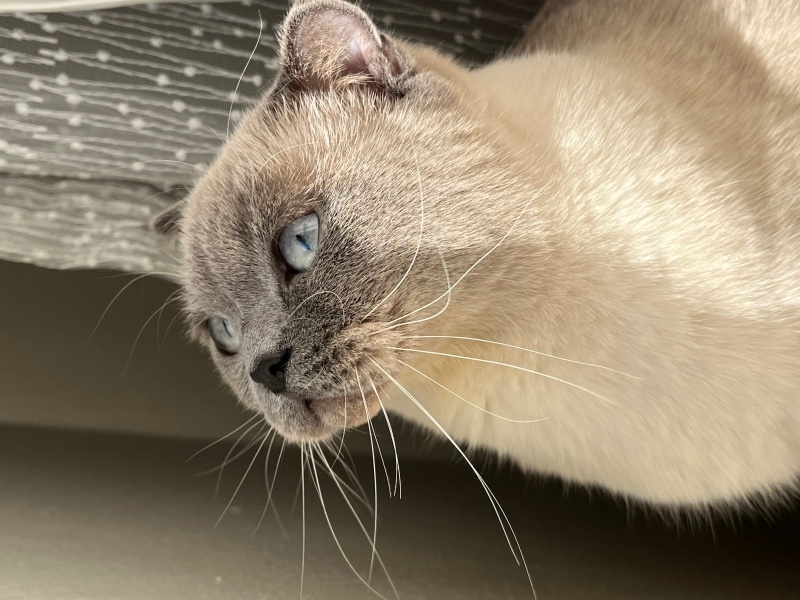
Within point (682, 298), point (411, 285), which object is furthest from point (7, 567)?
point (682, 298)

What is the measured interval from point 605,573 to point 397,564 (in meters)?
0.36

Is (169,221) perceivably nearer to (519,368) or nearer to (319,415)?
(319,415)

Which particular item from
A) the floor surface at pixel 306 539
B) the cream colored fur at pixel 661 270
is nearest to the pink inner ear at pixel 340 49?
the cream colored fur at pixel 661 270

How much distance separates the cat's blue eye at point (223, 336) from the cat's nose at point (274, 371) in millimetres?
213

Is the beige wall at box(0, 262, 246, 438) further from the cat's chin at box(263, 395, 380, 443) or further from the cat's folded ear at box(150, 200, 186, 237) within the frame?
the cat's chin at box(263, 395, 380, 443)

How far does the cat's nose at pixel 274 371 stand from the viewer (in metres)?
0.90

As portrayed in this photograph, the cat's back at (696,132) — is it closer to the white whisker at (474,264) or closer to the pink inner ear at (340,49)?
the white whisker at (474,264)

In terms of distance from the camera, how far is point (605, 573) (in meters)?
1.21

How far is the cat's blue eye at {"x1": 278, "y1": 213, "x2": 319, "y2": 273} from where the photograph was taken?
922 millimetres

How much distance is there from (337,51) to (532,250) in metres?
0.40

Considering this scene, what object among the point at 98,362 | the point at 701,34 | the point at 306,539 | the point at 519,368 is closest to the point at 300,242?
the point at 519,368

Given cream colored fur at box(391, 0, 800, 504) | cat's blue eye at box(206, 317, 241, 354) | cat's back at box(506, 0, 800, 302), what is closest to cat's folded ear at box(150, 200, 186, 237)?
cat's blue eye at box(206, 317, 241, 354)

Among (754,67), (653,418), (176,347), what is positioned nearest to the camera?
(653,418)

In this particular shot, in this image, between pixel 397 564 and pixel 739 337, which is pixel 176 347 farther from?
pixel 739 337
